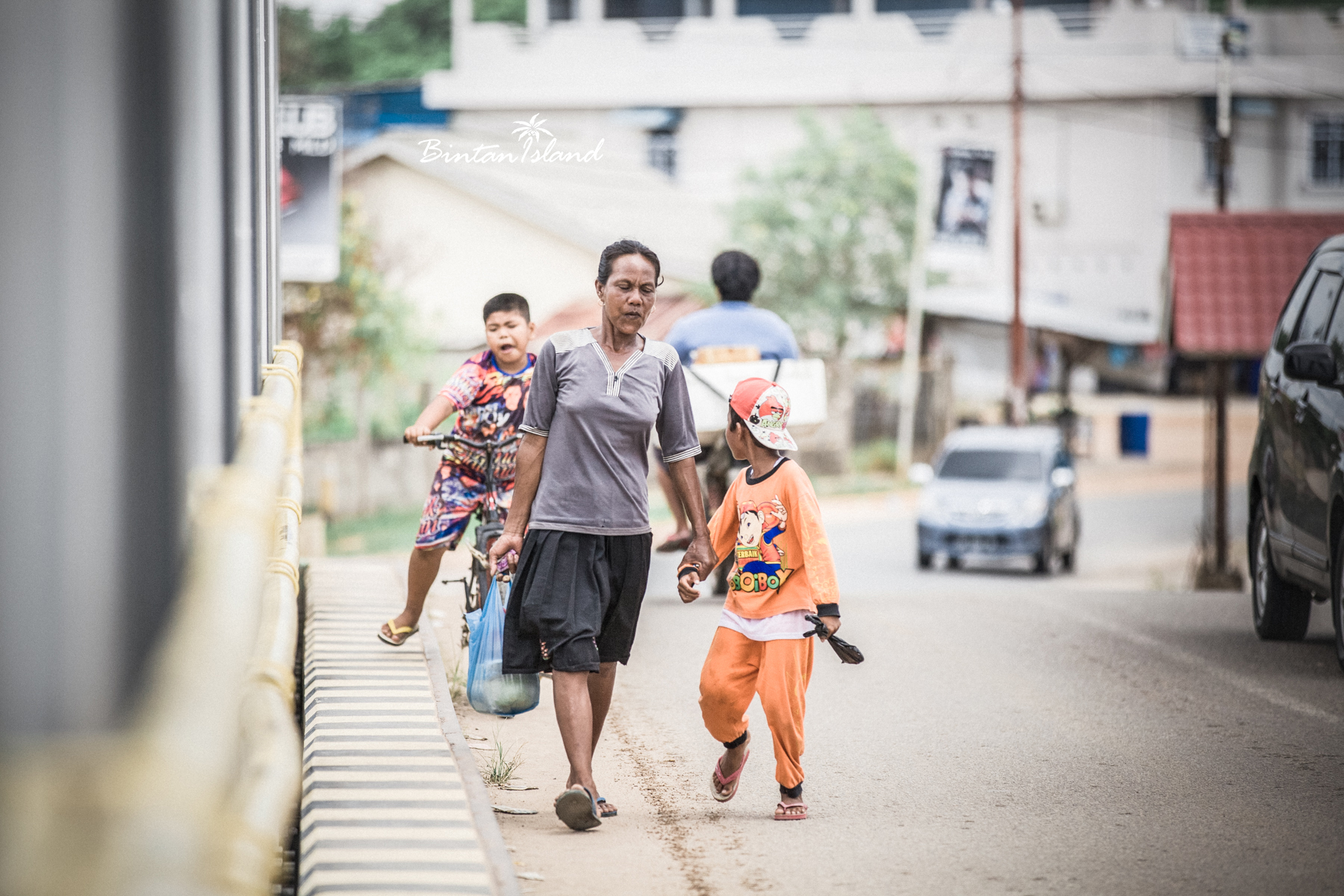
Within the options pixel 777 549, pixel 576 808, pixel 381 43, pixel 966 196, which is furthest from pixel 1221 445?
pixel 381 43

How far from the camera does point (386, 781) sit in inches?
218

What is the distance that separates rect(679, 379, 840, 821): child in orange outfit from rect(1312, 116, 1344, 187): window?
39.7 meters

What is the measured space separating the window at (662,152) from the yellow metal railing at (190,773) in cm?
3935

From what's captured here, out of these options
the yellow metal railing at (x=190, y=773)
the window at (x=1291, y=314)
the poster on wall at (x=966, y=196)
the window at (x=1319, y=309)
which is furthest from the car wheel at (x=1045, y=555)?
the yellow metal railing at (x=190, y=773)

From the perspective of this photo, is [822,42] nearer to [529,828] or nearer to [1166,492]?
[1166,492]

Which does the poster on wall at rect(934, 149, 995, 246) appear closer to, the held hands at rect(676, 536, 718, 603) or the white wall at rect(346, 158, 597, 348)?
the white wall at rect(346, 158, 597, 348)

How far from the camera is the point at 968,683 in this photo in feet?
29.0

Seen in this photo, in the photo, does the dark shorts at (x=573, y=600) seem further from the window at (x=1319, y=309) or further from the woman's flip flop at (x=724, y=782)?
the window at (x=1319, y=309)

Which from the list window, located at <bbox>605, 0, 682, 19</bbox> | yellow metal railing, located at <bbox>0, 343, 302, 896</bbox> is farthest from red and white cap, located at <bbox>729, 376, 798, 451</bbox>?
window, located at <bbox>605, 0, 682, 19</bbox>

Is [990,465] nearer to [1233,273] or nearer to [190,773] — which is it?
[1233,273]

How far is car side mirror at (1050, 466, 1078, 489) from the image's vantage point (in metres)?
19.7

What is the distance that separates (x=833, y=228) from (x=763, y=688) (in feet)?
98.2

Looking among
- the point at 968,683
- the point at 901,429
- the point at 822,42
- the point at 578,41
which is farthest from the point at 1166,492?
the point at 968,683

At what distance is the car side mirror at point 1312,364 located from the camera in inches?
333
